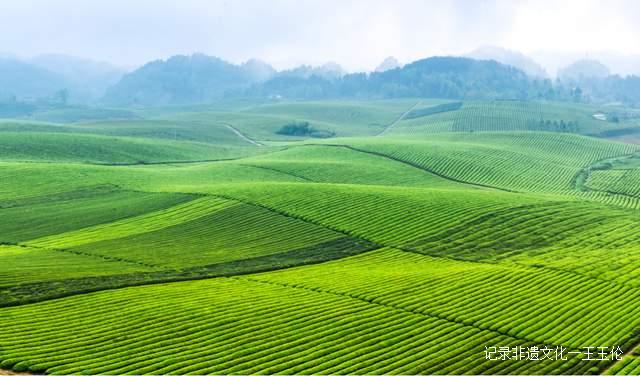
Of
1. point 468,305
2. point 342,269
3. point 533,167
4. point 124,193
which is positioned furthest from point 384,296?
point 533,167

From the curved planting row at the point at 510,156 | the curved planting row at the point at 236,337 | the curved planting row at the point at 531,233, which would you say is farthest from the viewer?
the curved planting row at the point at 510,156

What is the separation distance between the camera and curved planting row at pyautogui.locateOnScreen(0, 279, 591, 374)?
1426 inches

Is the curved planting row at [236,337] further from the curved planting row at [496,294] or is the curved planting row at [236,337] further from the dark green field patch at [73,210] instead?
the dark green field patch at [73,210]

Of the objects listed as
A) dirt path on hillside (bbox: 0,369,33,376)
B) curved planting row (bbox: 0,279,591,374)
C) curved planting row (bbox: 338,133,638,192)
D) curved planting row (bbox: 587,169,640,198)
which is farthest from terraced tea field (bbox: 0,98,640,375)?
curved planting row (bbox: 338,133,638,192)

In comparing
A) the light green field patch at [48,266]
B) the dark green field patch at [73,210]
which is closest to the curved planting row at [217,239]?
the light green field patch at [48,266]

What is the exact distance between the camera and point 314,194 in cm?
8438

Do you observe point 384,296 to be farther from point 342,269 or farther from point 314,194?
point 314,194

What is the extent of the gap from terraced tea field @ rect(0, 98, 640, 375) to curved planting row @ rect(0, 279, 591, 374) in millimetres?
140

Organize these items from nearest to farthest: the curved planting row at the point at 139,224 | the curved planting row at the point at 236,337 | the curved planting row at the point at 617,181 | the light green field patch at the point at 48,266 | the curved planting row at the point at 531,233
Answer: the curved planting row at the point at 236,337
the light green field patch at the point at 48,266
the curved planting row at the point at 139,224
the curved planting row at the point at 531,233
the curved planting row at the point at 617,181

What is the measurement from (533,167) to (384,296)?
87.7 m

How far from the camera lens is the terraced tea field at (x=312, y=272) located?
38312mm

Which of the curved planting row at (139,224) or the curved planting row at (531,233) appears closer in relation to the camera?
the curved planting row at (139,224)

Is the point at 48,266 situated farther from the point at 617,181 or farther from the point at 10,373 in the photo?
the point at 617,181

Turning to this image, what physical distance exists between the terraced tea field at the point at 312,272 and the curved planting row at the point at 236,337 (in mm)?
140
